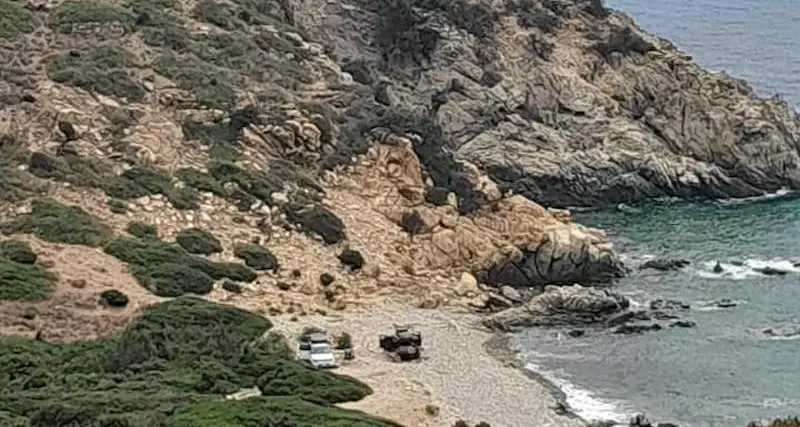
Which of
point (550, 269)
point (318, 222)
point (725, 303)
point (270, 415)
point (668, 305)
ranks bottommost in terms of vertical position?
point (550, 269)

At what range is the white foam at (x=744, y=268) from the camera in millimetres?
69000

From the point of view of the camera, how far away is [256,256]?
203ft

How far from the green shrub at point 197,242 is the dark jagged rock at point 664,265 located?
72.7ft

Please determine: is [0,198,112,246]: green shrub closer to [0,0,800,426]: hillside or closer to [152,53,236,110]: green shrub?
[0,0,800,426]: hillside

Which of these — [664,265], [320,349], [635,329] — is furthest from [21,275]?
[664,265]

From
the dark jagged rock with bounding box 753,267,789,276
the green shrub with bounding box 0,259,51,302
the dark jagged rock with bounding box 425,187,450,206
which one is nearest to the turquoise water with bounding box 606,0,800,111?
the dark jagged rock with bounding box 753,267,789,276

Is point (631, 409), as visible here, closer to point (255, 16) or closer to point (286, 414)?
point (286, 414)

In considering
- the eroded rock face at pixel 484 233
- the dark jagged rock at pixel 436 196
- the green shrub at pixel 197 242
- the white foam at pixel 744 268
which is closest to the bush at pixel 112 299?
the green shrub at pixel 197 242

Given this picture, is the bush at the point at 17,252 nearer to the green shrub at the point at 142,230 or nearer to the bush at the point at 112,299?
the bush at the point at 112,299

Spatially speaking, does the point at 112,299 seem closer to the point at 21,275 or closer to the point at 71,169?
the point at 21,275

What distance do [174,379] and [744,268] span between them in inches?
1364

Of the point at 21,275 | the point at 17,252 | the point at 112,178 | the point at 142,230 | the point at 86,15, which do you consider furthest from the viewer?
the point at 86,15

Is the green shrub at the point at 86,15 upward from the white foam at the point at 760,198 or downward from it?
upward

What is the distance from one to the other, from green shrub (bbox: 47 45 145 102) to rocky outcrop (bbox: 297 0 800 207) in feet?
56.4
